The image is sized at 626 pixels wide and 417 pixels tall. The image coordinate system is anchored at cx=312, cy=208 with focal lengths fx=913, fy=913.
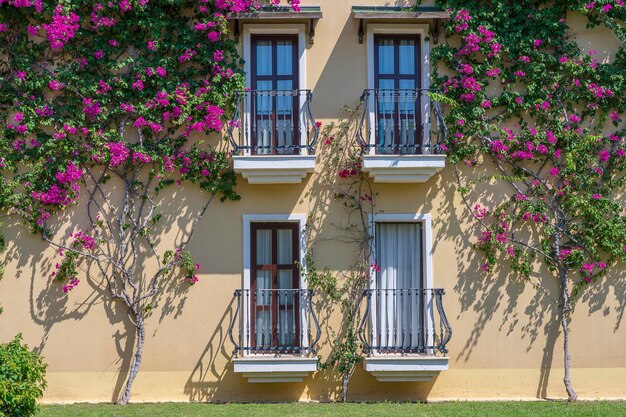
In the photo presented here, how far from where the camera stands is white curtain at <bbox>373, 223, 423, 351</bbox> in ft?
50.2

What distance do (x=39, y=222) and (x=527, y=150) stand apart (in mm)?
8320

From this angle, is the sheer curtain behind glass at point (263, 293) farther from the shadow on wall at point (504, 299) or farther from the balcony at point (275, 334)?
the shadow on wall at point (504, 299)

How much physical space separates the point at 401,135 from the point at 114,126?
16.1 feet

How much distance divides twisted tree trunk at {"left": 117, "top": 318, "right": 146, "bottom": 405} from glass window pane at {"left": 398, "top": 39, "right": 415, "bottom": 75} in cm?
626

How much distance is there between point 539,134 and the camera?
1558 cm

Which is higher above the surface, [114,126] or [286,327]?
[114,126]

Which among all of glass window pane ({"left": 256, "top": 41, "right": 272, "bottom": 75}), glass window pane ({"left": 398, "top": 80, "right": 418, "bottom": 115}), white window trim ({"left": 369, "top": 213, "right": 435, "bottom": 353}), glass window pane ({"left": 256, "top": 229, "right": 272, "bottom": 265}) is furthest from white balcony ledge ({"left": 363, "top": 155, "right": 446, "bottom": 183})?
glass window pane ({"left": 256, "top": 41, "right": 272, "bottom": 75})

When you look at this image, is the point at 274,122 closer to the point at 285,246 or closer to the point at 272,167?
the point at 272,167

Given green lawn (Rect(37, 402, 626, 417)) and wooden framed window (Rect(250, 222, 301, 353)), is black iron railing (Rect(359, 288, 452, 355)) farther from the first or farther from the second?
wooden framed window (Rect(250, 222, 301, 353))

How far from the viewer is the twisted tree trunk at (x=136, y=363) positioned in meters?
14.9

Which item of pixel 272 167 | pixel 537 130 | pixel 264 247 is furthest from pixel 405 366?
pixel 537 130

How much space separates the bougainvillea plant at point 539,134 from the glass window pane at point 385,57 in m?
0.82

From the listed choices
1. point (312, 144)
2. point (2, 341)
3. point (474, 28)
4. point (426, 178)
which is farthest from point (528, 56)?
point (2, 341)

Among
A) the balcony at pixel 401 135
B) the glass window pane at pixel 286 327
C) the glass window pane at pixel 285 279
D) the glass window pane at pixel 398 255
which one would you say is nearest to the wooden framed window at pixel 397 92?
the balcony at pixel 401 135
